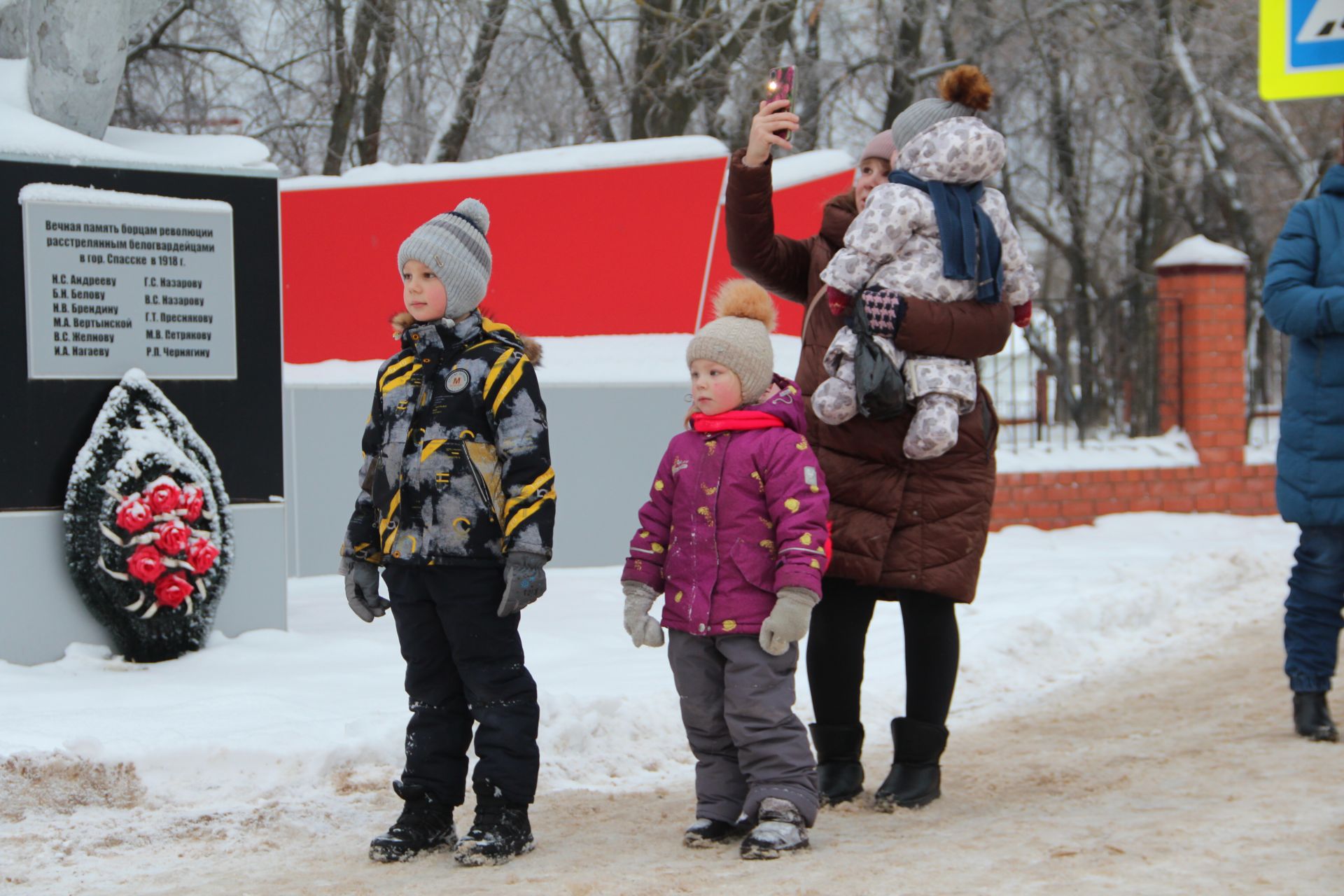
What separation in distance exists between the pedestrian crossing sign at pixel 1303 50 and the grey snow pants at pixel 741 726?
7.77 feet

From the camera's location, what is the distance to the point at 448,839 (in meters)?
3.45

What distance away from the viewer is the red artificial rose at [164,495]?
5211 millimetres

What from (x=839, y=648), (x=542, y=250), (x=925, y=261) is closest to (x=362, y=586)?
(x=839, y=648)

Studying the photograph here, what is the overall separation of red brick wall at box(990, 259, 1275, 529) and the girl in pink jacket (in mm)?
A: 7671

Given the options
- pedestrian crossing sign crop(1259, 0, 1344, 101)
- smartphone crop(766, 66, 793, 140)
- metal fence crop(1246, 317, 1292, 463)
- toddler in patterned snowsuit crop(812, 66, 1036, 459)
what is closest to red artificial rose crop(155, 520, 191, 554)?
toddler in patterned snowsuit crop(812, 66, 1036, 459)

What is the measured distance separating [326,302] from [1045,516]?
5.29 m

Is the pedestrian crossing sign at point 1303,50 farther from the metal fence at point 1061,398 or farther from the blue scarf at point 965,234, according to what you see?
the metal fence at point 1061,398

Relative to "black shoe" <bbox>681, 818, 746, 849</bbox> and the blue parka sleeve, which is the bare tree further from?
"black shoe" <bbox>681, 818, 746, 849</bbox>

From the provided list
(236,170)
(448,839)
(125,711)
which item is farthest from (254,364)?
(448,839)

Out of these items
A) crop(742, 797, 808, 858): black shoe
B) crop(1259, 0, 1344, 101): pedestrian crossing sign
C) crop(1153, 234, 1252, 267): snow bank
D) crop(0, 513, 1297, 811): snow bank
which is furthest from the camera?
crop(1153, 234, 1252, 267): snow bank

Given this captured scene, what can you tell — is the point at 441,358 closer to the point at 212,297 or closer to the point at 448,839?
the point at 448,839

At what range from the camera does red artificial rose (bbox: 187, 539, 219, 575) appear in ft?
17.3

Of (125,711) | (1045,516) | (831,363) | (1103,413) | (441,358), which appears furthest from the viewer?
(1103,413)

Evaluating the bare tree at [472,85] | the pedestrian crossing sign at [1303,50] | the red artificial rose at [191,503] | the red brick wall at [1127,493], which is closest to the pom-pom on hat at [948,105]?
the pedestrian crossing sign at [1303,50]
